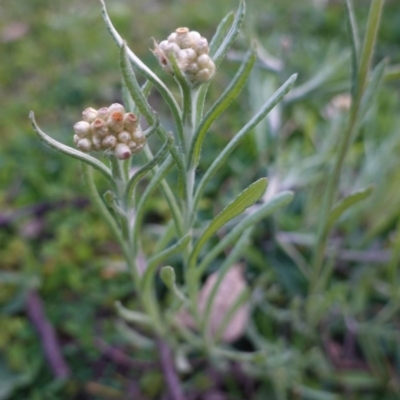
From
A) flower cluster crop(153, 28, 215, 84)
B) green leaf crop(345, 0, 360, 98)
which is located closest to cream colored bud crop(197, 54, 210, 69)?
flower cluster crop(153, 28, 215, 84)

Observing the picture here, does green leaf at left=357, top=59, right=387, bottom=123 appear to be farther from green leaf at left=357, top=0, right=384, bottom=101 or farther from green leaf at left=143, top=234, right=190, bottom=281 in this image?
green leaf at left=143, top=234, right=190, bottom=281

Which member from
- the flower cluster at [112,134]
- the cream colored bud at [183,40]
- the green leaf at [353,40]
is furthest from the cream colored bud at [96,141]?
the green leaf at [353,40]

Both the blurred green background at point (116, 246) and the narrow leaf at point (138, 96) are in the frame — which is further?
the blurred green background at point (116, 246)

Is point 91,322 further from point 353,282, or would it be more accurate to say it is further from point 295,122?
point 295,122

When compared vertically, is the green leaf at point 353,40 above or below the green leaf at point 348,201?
above

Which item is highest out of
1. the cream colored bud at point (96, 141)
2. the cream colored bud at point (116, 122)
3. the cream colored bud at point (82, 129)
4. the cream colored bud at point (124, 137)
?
the cream colored bud at point (82, 129)

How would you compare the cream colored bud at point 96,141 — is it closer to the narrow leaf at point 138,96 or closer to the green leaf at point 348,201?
the narrow leaf at point 138,96

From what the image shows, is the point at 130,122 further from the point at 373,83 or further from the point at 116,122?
the point at 373,83
